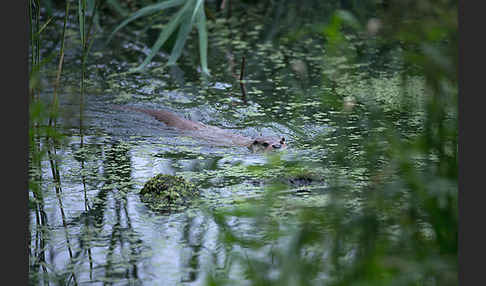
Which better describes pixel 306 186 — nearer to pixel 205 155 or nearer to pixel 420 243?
pixel 205 155

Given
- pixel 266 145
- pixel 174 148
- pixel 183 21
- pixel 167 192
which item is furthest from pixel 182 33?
pixel 167 192

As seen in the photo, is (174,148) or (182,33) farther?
(182,33)

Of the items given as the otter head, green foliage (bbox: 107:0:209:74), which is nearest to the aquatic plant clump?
the otter head

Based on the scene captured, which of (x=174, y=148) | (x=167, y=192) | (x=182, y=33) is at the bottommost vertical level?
(x=174, y=148)

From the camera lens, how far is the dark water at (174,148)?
363 cm

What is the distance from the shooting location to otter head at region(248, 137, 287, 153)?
211 inches

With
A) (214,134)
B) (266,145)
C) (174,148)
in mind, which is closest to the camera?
(266,145)

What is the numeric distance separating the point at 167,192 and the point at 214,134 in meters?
1.53

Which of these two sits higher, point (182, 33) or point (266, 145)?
point (182, 33)

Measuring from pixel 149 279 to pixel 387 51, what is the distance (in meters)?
5.40

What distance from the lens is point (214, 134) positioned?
586 cm

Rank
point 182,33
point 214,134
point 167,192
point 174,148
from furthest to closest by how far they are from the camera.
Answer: point 182,33
point 214,134
point 174,148
point 167,192

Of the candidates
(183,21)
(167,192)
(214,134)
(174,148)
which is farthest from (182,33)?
(167,192)

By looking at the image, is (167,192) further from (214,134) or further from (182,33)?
(182,33)
